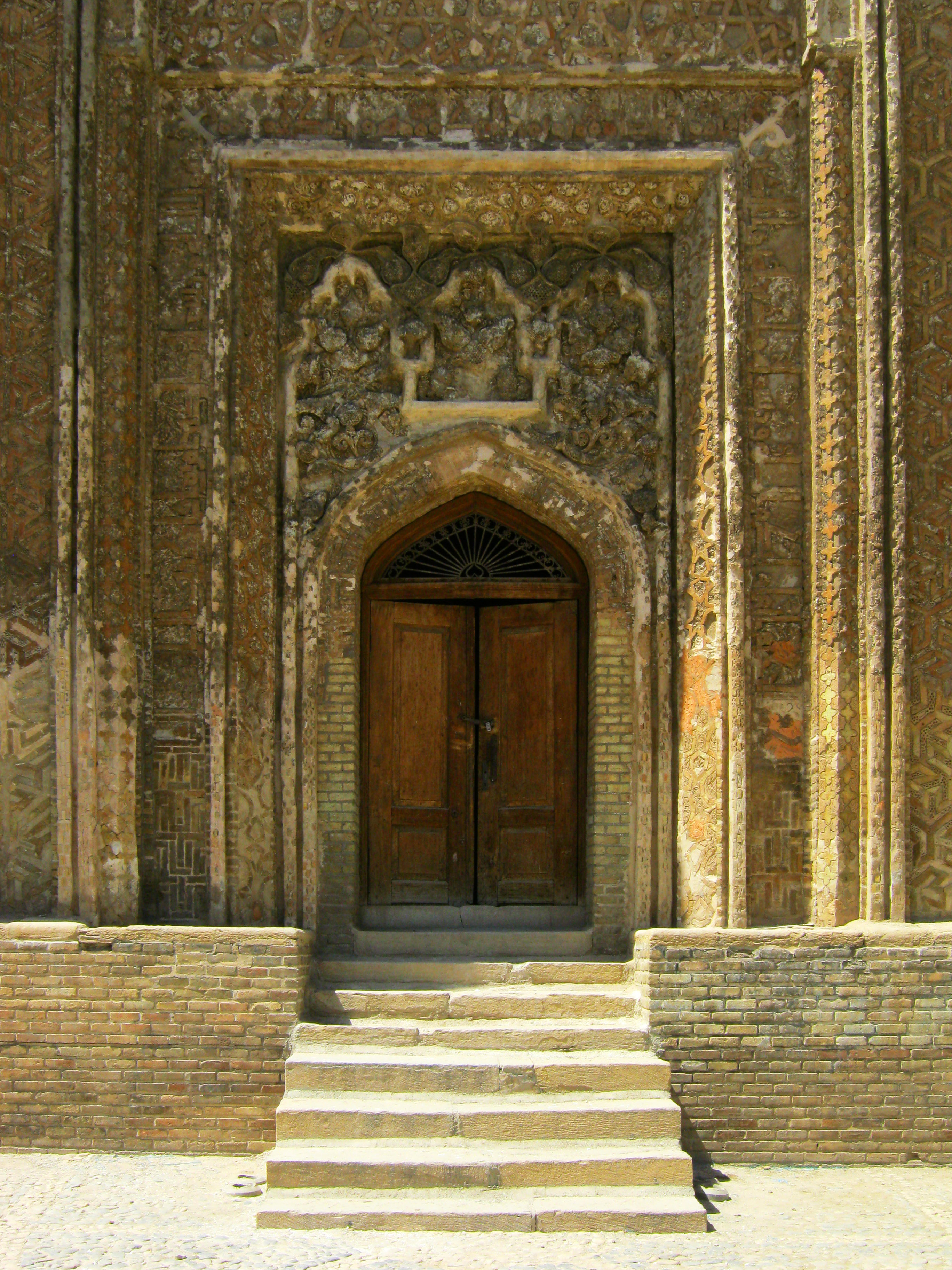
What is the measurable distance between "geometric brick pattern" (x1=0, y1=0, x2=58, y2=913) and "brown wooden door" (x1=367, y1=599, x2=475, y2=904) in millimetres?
1921

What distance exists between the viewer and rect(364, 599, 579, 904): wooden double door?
7.92 meters

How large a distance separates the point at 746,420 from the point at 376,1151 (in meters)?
4.38

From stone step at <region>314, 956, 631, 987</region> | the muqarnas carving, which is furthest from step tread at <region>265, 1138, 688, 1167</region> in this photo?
the muqarnas carving

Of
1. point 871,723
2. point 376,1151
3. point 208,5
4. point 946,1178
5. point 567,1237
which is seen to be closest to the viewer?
point 567,1237

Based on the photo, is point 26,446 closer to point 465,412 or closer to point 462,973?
point 465,412

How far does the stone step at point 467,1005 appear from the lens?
6.98m

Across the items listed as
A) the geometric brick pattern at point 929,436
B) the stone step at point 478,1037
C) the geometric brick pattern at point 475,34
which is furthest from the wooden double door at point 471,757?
the geometric brick pattern at point 475,34

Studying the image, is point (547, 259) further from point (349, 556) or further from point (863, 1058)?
point (863, 1058)

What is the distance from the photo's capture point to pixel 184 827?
7285 millimetres

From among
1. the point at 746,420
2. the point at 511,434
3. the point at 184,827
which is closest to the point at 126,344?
the point at 511,434

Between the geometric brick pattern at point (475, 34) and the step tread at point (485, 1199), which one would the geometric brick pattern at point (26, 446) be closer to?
the geometric brick pattern at point (475, 34)

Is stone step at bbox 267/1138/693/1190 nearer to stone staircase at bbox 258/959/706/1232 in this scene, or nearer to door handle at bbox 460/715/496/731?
stone staircase at bbox 258/959/706/1232

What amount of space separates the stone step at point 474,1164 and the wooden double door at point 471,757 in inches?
74.2

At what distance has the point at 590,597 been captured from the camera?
7836mm
